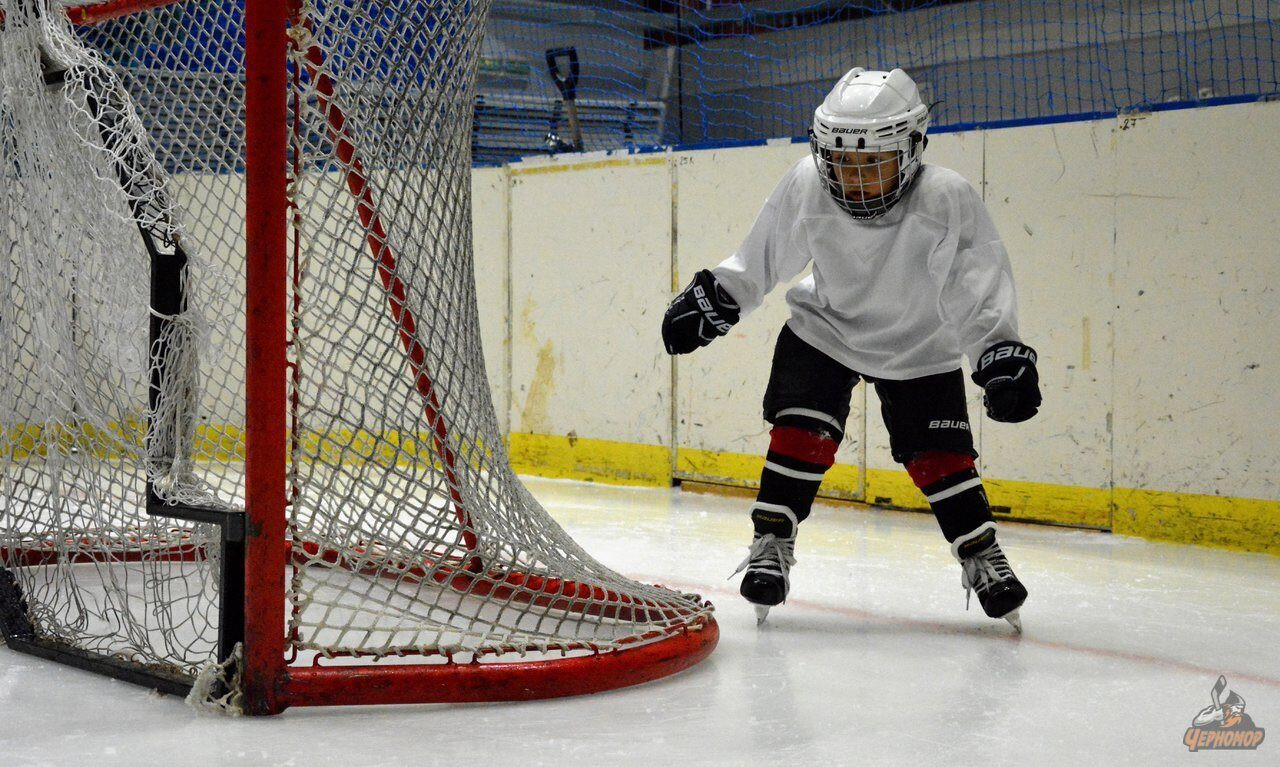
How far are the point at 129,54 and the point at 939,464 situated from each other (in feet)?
6.04

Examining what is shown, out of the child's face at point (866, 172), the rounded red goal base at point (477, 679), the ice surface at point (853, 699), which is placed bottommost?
the ice surface at point (853, 699)

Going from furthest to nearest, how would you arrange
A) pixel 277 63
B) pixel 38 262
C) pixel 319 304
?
pixel 38 262, pixel 319 304, pixel 277 63

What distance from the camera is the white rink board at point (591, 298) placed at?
504 cm

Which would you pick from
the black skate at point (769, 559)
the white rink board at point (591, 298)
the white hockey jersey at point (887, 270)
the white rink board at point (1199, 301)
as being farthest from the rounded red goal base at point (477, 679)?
the white rink board at point (591, 298)

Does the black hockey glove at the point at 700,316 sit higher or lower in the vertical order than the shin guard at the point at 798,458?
higher

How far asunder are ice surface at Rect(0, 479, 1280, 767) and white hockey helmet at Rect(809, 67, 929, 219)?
33.8 inches

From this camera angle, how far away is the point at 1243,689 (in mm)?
2250

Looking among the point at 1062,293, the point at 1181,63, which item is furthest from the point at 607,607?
the point at 1181,63

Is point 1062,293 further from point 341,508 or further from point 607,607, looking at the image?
point 341,508

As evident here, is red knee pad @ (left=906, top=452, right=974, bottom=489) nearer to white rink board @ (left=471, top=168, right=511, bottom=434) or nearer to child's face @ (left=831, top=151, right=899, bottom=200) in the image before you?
child's face @ (left=831, top=151, right=899, bottom=200)

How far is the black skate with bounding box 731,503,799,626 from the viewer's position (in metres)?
2.62

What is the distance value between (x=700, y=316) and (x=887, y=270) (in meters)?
0.38

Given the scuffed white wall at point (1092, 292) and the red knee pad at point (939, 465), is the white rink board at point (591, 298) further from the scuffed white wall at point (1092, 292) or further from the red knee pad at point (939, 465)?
the red knee pad at point (939, 465)

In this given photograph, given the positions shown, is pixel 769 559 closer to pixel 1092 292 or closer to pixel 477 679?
pixel 477 679
